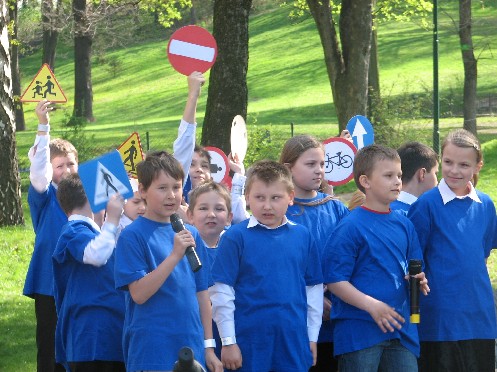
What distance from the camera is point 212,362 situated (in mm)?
5406

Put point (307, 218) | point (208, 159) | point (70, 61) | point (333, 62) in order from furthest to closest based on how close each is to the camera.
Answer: point (70, 61)
point (333, 62)
point (208, 159)
point (307, 218)

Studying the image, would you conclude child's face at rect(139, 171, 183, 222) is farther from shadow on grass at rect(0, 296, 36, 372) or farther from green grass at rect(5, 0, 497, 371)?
green grass at rect(5, 0, 497, 371)

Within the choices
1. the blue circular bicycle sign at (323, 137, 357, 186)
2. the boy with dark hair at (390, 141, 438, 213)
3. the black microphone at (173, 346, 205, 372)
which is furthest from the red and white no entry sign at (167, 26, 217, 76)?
the black microphone at (173, 346, 205, 372)

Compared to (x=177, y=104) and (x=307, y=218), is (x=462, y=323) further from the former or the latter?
(x=177, y=104)

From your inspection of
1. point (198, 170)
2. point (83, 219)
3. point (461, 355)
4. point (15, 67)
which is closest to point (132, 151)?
point (198, 170)

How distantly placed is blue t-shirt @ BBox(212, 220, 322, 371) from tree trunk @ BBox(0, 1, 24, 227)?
28.5 ft

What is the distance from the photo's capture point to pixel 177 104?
57094 mm

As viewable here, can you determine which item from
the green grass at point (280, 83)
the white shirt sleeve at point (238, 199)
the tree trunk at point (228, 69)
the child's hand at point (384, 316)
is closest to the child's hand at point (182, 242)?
the child's hand at point (384, 316)

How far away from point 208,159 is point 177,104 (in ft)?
163

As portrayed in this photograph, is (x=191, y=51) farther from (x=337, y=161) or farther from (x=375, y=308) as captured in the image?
(x=375, y=308)

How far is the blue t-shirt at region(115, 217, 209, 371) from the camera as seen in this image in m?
5.17

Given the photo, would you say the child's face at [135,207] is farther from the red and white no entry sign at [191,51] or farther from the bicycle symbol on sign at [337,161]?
the bicycle symbol on sign at [337,161]

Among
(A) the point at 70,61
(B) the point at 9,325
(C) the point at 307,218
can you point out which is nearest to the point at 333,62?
(B) the point at 9,325

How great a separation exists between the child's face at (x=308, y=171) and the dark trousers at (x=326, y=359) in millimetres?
1012
